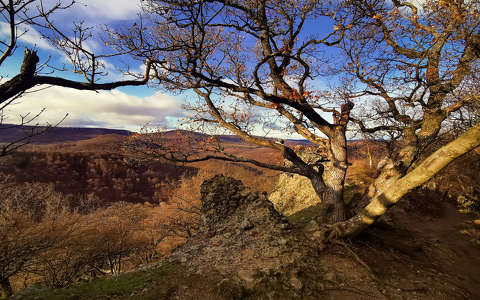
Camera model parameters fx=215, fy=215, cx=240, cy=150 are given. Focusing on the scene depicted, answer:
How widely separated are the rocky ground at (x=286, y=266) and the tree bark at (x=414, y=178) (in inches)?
15.8

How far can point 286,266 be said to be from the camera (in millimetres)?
4199

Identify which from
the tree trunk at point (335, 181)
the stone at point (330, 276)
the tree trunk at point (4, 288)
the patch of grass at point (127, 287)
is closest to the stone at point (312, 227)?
the tree trunk at point (335, 181)

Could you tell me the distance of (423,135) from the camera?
5594 mm

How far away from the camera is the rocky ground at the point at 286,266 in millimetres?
3629

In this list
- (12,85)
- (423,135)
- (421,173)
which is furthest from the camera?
(423,135)

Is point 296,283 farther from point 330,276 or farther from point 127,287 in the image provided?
point 127,287

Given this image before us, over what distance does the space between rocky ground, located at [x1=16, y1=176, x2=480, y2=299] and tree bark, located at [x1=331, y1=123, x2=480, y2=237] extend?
0.40 m

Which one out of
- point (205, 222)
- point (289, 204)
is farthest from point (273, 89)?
point (289, 204)

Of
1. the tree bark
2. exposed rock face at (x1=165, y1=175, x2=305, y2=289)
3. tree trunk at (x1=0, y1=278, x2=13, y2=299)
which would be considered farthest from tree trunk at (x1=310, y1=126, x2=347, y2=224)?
tree trunk at (x1=0, y1=278, x2=13, y2=299)

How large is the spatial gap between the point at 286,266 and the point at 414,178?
9.31 feet

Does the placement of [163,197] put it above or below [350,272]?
below

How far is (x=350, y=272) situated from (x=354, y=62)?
5.84 metres

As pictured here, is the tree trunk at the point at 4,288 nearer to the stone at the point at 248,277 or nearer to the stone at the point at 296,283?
the stone at the point at 248,277

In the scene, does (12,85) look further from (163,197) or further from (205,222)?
(163,197)
